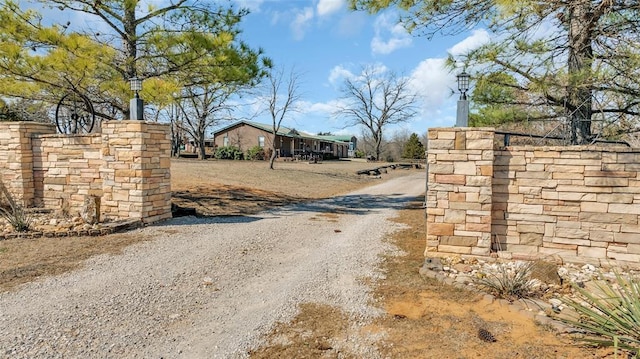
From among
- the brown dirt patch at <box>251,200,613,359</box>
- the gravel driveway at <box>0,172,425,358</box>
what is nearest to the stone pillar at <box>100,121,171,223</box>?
the gravel driveway at <box>0,172,425,358</box>

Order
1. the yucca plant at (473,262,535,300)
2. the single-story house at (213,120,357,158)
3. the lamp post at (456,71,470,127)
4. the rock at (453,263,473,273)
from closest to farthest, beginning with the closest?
the yucca plant at (473,262,535,300), the rock at (453,263,473,273), the lamp post at (456,71,470,127), the single-story house at (213,120,357,158)

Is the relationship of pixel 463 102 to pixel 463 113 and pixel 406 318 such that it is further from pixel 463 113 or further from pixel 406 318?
pixel 406 318

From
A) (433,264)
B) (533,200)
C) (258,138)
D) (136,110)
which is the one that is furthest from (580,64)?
(258,138)

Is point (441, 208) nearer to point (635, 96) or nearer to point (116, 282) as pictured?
point (635, 96)

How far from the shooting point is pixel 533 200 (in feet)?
16.6

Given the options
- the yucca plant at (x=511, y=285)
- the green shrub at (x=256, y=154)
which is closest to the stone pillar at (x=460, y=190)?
the yucca plant at (x=511, y=285)

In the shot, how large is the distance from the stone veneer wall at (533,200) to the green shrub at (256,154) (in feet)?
97.0

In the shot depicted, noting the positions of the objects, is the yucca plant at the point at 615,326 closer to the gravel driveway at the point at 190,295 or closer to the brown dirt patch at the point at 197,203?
the gravel driveway at the point at 190,295

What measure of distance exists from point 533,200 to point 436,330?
2881mm

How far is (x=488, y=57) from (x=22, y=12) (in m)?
8.83

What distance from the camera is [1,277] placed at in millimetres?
4289

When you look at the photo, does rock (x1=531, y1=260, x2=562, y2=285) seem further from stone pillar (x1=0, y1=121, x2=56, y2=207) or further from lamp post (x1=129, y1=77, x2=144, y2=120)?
stone pillar (x1=0, y1=121, x2=56, y2=207)

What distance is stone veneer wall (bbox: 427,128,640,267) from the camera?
15.6 feet

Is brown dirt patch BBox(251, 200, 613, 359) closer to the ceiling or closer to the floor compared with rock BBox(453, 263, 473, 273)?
closer to the floor
